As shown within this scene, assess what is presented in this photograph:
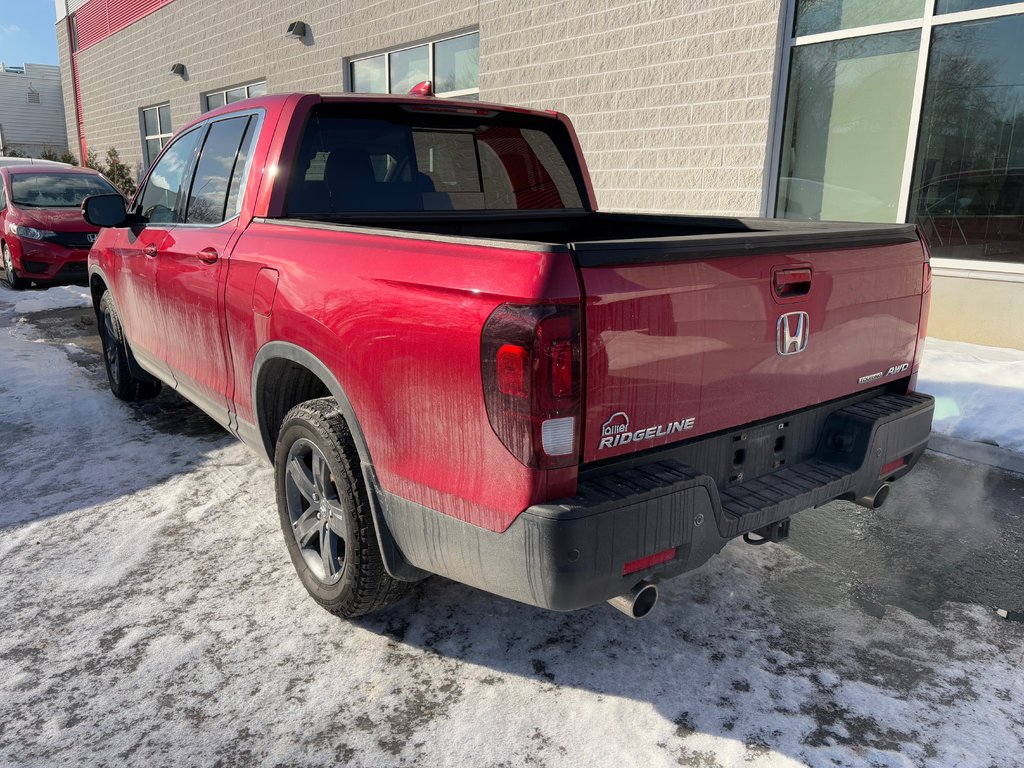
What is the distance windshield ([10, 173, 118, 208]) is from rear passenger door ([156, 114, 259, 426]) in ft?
28.4

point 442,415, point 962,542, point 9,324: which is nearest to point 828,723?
point 442,415

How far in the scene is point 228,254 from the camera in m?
3.37

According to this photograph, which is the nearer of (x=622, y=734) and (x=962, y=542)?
(x=622, y=734)

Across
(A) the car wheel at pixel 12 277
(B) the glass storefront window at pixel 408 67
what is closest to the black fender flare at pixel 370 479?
(B) the glass storefront window at pixel 408 67

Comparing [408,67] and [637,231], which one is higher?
[408,67]

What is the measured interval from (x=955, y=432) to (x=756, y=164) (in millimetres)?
3684

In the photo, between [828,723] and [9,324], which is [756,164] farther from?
[9,324]

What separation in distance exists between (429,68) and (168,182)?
791 centimetres

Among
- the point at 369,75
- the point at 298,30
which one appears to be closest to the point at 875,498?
the point at 369,75

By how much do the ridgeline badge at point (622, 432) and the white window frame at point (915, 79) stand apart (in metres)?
5.80

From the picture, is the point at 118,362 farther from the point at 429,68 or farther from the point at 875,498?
the point at 429,68

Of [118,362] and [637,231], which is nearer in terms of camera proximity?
[637,231]

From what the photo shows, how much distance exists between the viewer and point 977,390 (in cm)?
551

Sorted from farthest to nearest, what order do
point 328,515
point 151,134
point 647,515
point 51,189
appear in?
point 151,134
point 51,189
point 328,515
point 647,515
